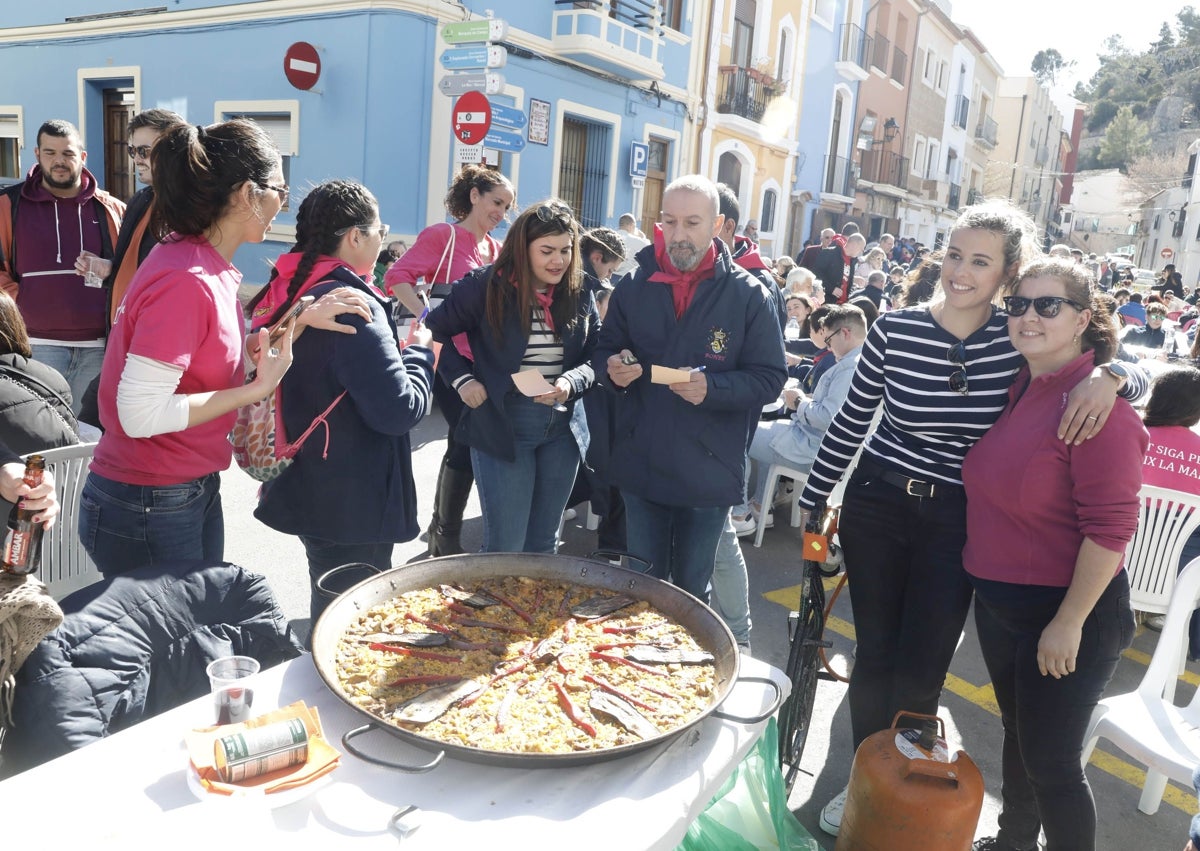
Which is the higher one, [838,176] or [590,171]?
[838,176]

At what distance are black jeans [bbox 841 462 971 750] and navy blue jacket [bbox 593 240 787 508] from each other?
0.52m

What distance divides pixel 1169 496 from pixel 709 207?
8.12 feet

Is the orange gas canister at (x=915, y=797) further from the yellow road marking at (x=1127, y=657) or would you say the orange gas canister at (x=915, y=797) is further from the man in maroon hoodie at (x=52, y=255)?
the man in maroon hoodie at (x=52, y=255)

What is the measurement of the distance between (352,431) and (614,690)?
1.23 metres

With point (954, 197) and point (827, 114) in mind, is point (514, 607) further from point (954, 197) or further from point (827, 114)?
point (954, 197)

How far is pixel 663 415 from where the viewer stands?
320 centimetres

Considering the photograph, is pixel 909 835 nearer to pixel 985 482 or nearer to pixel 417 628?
pixel 985 482

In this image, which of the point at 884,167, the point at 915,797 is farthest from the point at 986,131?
the point at 915,797

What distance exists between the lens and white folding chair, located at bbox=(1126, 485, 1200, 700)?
3.78 metres

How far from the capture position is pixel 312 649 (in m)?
1.87

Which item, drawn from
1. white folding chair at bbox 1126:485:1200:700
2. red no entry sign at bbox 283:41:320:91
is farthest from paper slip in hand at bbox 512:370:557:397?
red no entry sign at bbox 283:41:320:91

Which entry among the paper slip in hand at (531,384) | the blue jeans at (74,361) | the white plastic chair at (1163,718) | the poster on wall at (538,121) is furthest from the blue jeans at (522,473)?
the poster on wall at (538,121)

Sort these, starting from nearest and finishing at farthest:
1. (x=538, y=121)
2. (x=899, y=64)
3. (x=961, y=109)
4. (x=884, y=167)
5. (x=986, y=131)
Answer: (x=538, y=121) < (x=899, y=64) < (x=884, y=167) < (x=961, y=109) < (x=986, y=131)

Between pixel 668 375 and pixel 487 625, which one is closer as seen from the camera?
pixel 487 625
